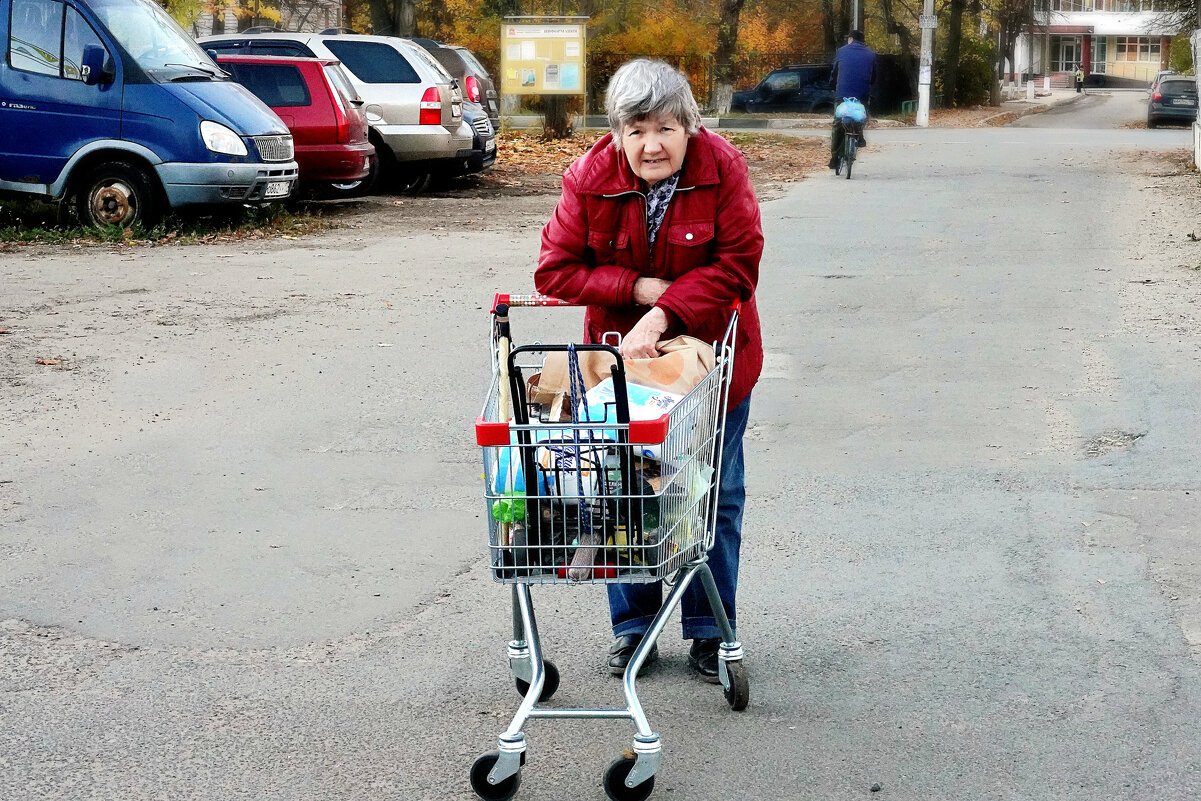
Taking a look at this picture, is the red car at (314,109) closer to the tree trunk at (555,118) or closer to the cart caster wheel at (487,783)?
the tree trunk at (555,118)

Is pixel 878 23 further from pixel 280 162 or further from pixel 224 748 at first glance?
pixel 224 748

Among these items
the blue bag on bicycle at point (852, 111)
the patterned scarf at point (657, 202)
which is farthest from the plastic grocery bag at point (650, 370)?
the blue bag on bicycle at point (852, 111)

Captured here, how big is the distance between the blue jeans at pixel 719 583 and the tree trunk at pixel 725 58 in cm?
3806

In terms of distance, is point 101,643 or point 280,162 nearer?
point 101,643

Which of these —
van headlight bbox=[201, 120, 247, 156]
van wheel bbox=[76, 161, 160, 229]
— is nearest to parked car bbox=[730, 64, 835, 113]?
van headlight bbox=[201, 120, 247, 156]

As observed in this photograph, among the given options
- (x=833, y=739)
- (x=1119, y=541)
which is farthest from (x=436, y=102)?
(x=833, y=739)

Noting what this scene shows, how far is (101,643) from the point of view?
14.6 feet

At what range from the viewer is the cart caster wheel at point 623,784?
336 cm

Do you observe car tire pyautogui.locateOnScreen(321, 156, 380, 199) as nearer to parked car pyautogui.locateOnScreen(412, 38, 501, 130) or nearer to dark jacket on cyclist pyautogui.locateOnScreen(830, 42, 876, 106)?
parked car pyautogui.locateOnScreen(412, 38, 501, 130)

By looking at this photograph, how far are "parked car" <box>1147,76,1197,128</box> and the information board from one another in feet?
61.7

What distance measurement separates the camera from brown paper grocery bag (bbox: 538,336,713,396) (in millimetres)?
3445

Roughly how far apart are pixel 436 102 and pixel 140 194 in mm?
4949

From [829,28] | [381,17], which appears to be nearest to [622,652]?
[381,17]

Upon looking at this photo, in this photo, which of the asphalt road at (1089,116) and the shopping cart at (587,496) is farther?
the asphalt road at (1089,116)
